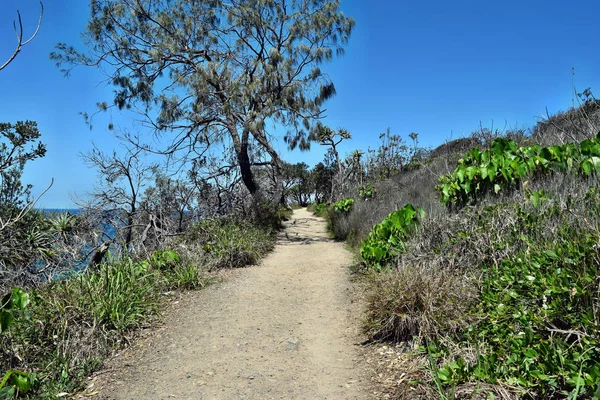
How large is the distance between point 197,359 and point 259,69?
32.5 ft

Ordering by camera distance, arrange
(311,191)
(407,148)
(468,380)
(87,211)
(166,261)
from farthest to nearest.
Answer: (311,191), (407,148), (87,211), (166,261), (468,380)

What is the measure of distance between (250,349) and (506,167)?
4.07 metres

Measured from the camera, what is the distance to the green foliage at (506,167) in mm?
4975

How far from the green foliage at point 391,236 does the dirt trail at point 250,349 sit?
68 centimetres

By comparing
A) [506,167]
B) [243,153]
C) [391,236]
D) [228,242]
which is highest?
[243,153]

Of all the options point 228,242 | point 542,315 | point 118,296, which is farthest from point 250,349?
point 228,242

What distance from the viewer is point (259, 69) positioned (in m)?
12.1

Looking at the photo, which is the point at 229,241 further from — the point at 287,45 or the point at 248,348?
the point at 287,45

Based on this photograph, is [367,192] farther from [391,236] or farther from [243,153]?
[391,236]

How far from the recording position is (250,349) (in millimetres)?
4090

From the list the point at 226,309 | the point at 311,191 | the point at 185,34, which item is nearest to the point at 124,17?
the point at 185,34

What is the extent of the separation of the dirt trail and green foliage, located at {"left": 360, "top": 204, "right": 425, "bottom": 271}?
68 centimetres

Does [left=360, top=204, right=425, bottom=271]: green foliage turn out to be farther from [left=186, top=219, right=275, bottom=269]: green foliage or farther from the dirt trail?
[left=186, top=219, right=275, bottom=269]: green foliage

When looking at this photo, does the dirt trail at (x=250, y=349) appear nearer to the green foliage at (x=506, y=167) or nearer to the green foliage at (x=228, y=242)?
the green foliage at (x=228, y=242)
